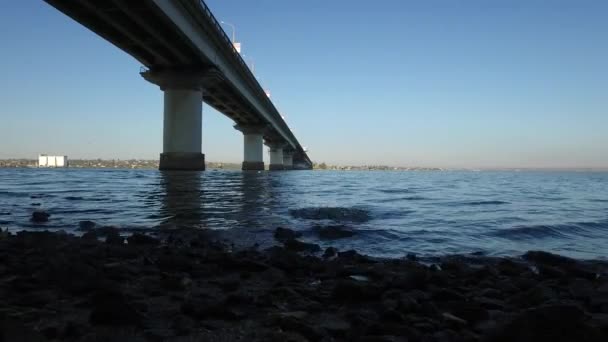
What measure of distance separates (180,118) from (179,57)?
6051mm

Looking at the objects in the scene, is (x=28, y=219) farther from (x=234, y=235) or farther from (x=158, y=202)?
(x=234, y=235)

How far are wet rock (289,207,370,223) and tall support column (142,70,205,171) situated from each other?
97.7 feet

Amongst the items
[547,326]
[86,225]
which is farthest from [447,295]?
[86,225]

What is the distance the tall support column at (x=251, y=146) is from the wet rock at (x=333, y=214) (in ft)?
219

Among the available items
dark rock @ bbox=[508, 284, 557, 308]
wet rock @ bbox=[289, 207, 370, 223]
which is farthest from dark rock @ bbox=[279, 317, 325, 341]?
wet rock @ bbox=[289, 207, 370, 223]

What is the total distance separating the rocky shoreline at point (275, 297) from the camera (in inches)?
99.7

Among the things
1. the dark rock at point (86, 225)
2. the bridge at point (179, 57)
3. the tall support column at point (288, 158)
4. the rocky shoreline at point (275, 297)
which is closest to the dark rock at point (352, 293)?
the rocky shoreline at point (275, 297)

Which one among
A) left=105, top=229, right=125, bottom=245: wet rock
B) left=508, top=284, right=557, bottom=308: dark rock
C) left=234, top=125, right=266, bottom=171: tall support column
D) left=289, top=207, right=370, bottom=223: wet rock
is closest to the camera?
left=508, top=284, right=557, bottom=308: dark rock

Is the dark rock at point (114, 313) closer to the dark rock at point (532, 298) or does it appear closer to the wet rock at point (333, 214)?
the dark rock at point (532, 298)

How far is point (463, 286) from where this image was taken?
4270 millimetres

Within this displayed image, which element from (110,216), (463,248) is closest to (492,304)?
(463,248)

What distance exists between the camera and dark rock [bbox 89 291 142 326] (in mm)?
2621

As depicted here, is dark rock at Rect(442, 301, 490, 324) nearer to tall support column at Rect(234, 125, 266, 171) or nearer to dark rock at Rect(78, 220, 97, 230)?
dark rock at Rect(78, 220, 97, 230)

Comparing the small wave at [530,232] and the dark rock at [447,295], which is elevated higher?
the dark rock at [447,295]
